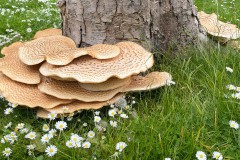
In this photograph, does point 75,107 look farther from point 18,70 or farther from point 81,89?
point 18,70

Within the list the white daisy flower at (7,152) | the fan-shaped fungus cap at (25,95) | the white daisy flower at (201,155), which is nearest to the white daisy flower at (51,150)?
the white daisy flower at (7,152)

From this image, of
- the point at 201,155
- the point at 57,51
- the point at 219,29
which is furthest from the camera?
the point at 219,29

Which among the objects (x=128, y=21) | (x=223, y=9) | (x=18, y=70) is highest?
(x=128, y=21)

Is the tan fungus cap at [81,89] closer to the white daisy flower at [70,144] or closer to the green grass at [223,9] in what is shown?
the white daisy flower at [70,144]

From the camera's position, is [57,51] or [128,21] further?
[128,21]

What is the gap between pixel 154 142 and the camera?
9.32ft

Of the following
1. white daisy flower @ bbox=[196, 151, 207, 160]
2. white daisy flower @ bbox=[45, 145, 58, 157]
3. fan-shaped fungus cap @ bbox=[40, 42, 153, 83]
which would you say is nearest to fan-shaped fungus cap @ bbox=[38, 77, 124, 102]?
fan-shaped fungus cap @ bbox=[40, 42, 153, 83]

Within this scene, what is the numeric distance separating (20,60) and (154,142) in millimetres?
1767

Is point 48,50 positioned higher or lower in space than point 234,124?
higher

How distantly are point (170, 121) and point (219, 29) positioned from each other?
1946 millimetres

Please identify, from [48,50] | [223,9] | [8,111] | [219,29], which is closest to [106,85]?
[48,50]

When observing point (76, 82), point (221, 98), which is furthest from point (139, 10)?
point (221, 98)

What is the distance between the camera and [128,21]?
394 centimetres

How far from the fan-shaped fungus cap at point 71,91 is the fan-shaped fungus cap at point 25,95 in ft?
0.24
